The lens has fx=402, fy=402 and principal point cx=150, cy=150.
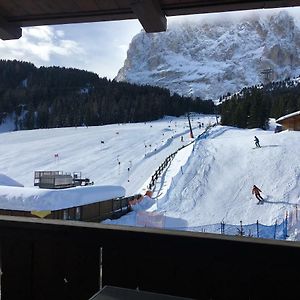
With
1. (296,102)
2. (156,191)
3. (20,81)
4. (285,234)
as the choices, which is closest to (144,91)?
(20,81)

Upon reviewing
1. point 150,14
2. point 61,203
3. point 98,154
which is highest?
point 98,154

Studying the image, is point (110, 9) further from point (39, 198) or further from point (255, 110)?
point (255, 110)

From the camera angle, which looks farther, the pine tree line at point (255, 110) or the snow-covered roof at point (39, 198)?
the pine tree line at point (255, 110)

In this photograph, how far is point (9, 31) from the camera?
2.15m

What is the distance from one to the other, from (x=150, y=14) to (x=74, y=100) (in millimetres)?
80333

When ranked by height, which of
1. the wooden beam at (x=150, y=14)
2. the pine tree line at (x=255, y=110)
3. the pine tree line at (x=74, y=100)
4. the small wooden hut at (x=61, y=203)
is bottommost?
Result: the small wooden hut at (x=61, y=203)

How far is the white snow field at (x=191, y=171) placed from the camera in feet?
57.1

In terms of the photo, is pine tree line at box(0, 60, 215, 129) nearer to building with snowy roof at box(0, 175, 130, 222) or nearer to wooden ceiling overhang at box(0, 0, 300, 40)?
building with snowy roof at box(0, 175, 130, 222)

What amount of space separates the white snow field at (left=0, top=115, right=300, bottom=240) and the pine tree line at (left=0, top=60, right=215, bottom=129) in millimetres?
32861

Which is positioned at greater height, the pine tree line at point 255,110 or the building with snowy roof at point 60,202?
the pine tree line at point 255,110

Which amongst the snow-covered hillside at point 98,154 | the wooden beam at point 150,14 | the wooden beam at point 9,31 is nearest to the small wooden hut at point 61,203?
the snow-covered hillside at point 98,154

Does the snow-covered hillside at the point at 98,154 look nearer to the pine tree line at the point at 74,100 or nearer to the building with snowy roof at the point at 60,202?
the building with snowy roof at the point at 60,202

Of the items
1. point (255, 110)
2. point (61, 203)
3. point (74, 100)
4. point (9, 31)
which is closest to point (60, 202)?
point (61, 203)

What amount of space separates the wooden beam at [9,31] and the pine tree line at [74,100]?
72144 millimetres
